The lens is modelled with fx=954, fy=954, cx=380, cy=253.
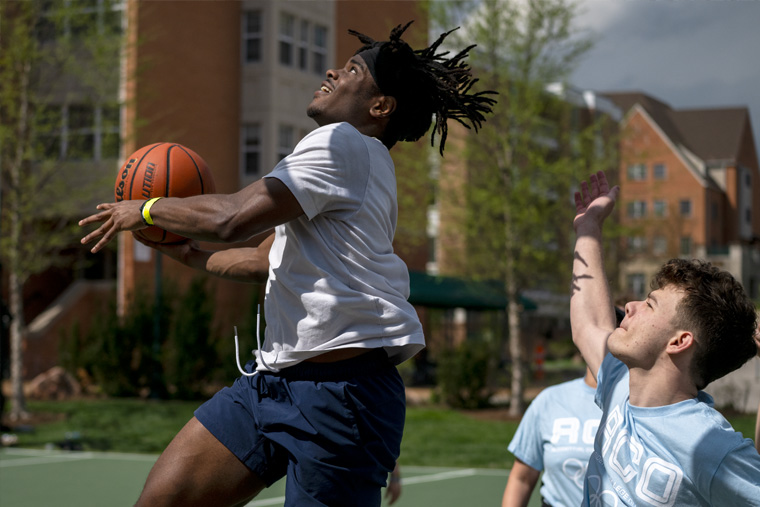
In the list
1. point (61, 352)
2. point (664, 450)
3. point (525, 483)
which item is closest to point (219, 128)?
point (61, 352)

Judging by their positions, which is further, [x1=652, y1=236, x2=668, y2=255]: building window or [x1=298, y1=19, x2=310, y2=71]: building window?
[x1=652, y1=236, x2=668, y2=255]: building window

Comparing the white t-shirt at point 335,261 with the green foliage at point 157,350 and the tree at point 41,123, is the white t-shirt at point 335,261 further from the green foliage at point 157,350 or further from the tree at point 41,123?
the green foliage at point 157,350

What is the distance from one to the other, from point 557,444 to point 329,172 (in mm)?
2111

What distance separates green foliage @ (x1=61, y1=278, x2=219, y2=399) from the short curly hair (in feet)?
58.2

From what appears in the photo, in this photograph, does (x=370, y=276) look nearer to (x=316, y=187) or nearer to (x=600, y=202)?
(x=316, y=187)

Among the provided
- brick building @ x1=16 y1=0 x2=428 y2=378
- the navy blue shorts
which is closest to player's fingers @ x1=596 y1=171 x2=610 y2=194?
the navy blue shorts

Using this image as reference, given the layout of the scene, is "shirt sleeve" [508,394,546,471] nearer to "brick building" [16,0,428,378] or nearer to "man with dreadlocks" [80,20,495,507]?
"man with dreadlocks" [80,20,495,507]

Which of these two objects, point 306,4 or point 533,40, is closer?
point 533,40

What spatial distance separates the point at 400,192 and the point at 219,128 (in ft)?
27.6

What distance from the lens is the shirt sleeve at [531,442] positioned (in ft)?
15.0

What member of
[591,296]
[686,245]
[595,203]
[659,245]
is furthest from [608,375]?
[686,245]

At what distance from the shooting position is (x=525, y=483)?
4574mm

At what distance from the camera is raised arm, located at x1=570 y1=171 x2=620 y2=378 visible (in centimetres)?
315

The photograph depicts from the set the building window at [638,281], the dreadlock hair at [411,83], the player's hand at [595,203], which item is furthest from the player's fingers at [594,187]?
the building window at [638,281]
